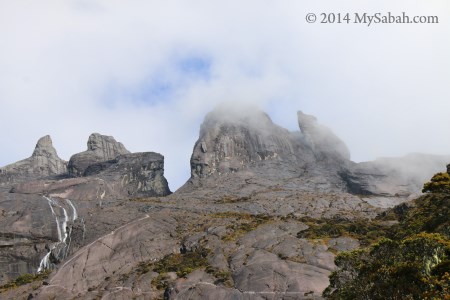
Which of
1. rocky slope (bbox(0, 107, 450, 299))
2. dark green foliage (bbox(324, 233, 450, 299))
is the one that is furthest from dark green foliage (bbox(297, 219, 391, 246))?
dark green foliage (bbox(324, 233, 450, 299))

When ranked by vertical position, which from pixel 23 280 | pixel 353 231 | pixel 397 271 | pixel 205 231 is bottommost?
pixel 23 280

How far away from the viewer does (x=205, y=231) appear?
11494cm

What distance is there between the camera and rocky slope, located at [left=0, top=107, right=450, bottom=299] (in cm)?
8481

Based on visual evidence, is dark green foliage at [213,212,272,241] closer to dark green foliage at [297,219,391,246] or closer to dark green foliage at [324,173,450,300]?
dark green foliage at [297,219,391,246]

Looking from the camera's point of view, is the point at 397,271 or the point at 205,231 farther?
the point at 205,231

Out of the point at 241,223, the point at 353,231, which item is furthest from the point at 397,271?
the point at 241,223

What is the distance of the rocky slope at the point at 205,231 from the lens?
8481cm

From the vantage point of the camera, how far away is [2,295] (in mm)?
96125

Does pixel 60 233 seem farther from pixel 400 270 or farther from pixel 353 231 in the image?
pixel 400 270

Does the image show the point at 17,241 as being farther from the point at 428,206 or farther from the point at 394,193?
the point at 394,193

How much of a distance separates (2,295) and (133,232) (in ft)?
99.4

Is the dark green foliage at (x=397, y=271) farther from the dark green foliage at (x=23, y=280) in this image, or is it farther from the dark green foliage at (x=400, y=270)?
the dark green foliage at (x=23, y=280)

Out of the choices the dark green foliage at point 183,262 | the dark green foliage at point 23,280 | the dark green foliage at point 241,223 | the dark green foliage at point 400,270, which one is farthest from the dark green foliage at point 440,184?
the dark green foliage at point 23,280

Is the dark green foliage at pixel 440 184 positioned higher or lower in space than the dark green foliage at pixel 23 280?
higher
